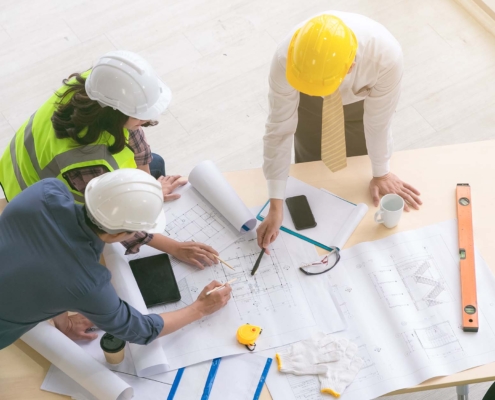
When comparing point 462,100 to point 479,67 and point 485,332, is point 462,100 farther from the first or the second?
point 485,332

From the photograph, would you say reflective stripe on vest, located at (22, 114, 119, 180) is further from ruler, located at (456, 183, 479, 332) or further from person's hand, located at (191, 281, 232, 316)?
ruler, located at (456, 183, 479, 332)

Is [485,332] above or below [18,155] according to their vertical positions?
below

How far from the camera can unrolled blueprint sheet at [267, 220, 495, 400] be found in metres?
1.66

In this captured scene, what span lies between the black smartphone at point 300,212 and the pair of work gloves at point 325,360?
0.37m

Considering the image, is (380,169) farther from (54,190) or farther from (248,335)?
(54,190)

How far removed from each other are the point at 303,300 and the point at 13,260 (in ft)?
2.64

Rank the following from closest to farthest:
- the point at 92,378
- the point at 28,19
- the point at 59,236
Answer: the point at 59,236, the point at 92,378, the point at 28,19

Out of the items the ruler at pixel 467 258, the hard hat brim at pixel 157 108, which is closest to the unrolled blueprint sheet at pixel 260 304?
the ruler at pixel 467 258

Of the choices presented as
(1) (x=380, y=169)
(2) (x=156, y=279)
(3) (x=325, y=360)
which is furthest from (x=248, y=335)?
(1) (x=380, y=169)

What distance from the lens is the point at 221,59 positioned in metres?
3.44

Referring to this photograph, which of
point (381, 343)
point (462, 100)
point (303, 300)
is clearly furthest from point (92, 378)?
point (462, 100)

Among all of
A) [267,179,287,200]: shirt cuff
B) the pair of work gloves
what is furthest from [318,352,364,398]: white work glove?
[267,179,287,200]: shirt cuff

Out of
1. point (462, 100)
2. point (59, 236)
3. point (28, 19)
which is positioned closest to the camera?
point (59, 236)

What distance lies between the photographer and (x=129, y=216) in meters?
1.52
